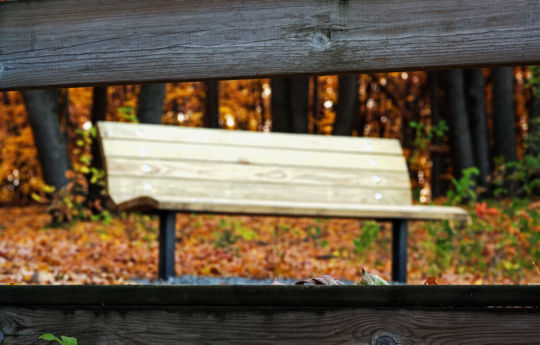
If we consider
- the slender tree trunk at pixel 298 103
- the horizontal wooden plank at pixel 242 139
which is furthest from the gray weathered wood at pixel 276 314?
the slender tree trunk at pixel 298 103

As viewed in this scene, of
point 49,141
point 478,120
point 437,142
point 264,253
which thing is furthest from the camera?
point 437,142

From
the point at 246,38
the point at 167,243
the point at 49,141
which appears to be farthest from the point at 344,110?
the point at 246,38

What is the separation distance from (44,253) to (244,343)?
4.90 meters

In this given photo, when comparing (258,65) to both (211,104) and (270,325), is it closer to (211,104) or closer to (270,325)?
(270,325)

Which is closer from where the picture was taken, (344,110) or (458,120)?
(458,120)

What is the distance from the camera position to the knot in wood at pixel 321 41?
169 cm

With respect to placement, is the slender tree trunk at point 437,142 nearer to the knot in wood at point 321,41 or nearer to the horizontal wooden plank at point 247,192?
the horizontal wooden plank at point 247,192

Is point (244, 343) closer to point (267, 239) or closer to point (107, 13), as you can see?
point (107, 13)

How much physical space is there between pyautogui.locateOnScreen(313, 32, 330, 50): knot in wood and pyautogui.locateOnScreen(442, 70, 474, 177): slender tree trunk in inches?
373

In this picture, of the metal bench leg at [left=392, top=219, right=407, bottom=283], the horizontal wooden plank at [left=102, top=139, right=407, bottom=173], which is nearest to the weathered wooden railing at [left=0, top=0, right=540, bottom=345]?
the horizontal wooden plank at [left=102, top=139, right=407, bottom=173]

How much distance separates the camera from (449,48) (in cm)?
165

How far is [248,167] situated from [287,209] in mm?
805

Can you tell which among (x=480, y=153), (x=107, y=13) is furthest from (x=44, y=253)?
(x=480, y=153)

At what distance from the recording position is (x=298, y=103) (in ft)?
38.7
